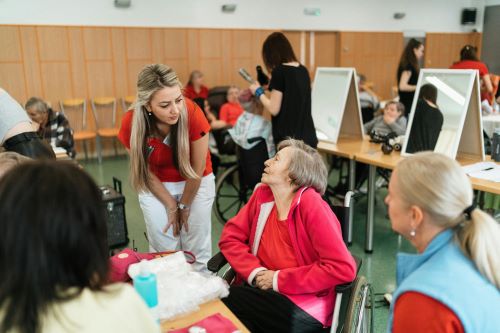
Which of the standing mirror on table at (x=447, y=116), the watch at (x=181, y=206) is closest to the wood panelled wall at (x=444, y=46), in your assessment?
the standing mirror on table at (x=447, y=116)

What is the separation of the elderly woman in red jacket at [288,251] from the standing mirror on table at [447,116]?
65.3 inches

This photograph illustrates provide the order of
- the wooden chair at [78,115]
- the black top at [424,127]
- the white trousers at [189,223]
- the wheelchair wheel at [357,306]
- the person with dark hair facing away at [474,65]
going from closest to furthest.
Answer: the wheelchair wheel at [357,306], the white trousers at [189,223], the black top at [424,127], the person with dark hair facing away at [474,65], the wooden chair at [78,115]

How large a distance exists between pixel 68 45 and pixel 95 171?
212cm

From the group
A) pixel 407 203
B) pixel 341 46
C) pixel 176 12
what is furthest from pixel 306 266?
pixel 341 46

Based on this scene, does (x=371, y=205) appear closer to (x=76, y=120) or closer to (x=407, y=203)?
(x=407, y=203)

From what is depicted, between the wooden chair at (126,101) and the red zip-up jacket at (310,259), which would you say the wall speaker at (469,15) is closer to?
the wooden chair at (126,101)

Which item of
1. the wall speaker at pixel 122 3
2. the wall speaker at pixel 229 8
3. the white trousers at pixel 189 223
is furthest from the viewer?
the wall speaker at pixel 229 8

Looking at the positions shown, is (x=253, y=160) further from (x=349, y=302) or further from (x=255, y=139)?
(x=349, y=302)

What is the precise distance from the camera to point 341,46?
31.0 ft

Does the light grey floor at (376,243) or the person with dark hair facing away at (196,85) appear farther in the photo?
the person with dark hair facing away at (196,85)

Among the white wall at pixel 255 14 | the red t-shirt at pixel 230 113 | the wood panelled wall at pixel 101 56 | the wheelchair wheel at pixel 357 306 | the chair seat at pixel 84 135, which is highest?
the white wall at pixel 255 14

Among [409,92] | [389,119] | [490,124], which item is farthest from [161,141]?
[490,124]

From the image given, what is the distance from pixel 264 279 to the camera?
6.06 feet

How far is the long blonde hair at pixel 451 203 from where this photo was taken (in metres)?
1.12
